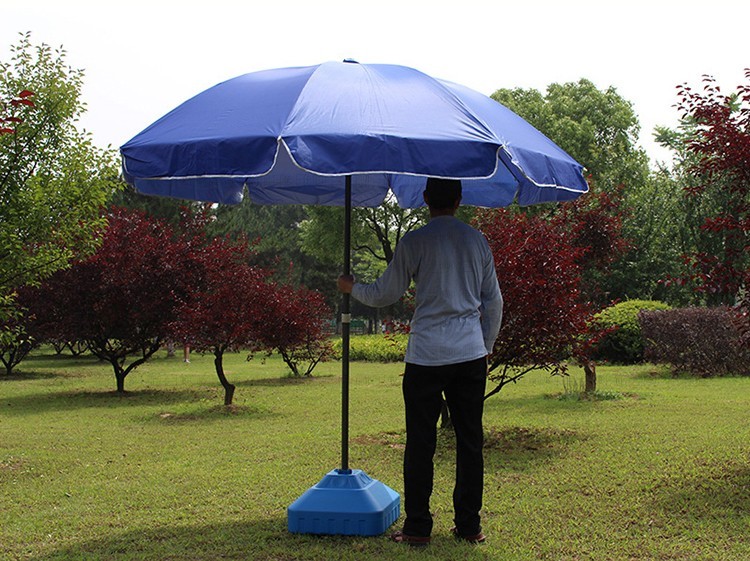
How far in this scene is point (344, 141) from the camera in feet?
13.4

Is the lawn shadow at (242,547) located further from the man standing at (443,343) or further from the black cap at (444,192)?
the black cap at (444,192)

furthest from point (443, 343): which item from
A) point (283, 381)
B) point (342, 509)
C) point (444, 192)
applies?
point (283, 381)

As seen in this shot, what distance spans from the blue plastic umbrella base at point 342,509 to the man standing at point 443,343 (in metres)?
0.22

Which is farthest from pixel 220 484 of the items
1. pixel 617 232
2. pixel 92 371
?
pixel 92 371

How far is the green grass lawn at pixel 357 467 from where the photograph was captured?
5.00 m

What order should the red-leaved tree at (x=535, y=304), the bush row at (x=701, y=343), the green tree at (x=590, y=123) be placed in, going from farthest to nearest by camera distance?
the green tree at (x=590, y=123) < the bush row at (x=701, y=343) < the red-leaved tree at (x=535, y=304)

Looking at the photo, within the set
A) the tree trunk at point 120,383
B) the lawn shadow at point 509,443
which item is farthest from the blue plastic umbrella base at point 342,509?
the tree trunk at point 120,383

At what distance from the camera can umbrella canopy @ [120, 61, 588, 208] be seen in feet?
13.4

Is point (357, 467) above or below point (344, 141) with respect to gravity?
below

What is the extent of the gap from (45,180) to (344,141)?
5.09m

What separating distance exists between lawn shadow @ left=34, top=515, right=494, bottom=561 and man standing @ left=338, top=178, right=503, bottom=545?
6.2 inches

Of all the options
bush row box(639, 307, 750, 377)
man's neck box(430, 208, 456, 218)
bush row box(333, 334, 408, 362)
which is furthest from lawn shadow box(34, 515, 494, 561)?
bush row box(333, 334, 408, 362)

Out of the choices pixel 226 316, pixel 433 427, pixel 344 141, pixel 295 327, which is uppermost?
pixel 344 141

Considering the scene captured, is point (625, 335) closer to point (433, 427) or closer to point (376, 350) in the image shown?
point (376, 350)
